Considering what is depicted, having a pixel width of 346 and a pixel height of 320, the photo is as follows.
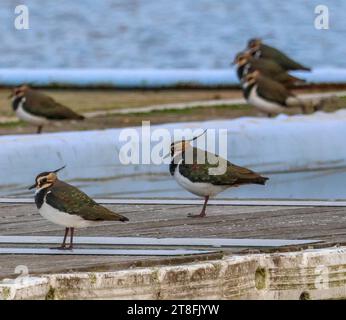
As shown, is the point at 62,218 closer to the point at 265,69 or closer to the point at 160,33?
the point at 265,69

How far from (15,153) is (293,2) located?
15.8 metres

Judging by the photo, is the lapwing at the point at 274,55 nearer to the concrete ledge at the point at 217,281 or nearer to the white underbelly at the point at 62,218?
the white underbelly at the point at 62,218

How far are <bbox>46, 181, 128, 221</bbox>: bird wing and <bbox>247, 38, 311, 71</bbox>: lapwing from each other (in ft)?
34.1

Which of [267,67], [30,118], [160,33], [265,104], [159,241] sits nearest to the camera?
[159,241]

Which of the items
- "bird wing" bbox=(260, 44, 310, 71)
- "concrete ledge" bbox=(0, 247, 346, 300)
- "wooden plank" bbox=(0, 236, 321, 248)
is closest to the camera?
"concrete ledge" bbox=(0, 247, 346, 300)

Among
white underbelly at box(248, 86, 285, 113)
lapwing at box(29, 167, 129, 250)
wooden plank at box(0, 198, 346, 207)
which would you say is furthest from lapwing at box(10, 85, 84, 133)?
lapwing at box(29, 167, 129, 250)

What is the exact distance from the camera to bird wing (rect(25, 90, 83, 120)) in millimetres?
16078

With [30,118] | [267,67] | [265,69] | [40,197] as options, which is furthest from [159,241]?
[267,67]

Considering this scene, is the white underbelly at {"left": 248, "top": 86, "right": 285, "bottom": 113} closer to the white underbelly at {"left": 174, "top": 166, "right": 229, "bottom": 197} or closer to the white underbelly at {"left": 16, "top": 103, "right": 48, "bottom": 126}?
the white underbelly at {"left": 16, "top": 103, "right": 48, "bottom": 126}

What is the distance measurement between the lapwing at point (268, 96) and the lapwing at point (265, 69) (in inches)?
33.8

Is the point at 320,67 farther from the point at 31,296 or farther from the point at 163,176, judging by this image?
the point at 31,296

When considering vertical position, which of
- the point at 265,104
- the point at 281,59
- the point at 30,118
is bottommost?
the point at 30,118

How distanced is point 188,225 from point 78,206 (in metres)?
1.00

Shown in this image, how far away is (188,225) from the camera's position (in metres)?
10.6
